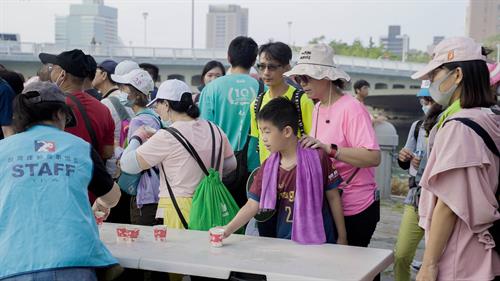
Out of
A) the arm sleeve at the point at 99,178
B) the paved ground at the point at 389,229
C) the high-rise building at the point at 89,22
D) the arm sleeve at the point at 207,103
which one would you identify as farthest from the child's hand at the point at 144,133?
the high-rise building at the point at 89,22

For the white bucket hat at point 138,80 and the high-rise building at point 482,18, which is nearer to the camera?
the white bucket hat at point 138,80

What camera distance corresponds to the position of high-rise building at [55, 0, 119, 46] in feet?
284

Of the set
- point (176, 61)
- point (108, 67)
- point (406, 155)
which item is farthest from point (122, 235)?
point (176, 61)

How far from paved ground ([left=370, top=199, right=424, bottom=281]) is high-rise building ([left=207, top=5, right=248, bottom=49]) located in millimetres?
146556

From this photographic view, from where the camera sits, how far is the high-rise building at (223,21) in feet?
512

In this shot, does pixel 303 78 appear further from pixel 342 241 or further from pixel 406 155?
pixel 406 155

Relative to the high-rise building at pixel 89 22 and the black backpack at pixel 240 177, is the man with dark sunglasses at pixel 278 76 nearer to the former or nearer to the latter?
the black backpack at pixel 240 177

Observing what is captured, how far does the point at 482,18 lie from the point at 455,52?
137 metres

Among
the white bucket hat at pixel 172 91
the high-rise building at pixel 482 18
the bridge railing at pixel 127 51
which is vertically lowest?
A: the white bucket hat at pixel 172 91

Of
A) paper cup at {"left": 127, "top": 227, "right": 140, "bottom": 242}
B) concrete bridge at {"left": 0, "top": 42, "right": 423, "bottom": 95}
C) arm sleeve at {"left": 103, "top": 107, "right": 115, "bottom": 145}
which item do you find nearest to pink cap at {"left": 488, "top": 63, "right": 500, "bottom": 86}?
paper cup at {"left": 127, "top": 227, "right": 140, "bottom": 242}

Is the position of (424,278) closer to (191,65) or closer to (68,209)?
(68,209)

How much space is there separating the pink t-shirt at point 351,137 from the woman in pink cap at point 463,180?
2.94 ft

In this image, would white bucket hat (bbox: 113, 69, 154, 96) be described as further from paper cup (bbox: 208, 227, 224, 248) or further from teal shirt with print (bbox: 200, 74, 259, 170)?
paper cup (bbox: 208, 227, 224, 248)

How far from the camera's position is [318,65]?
389 cm
